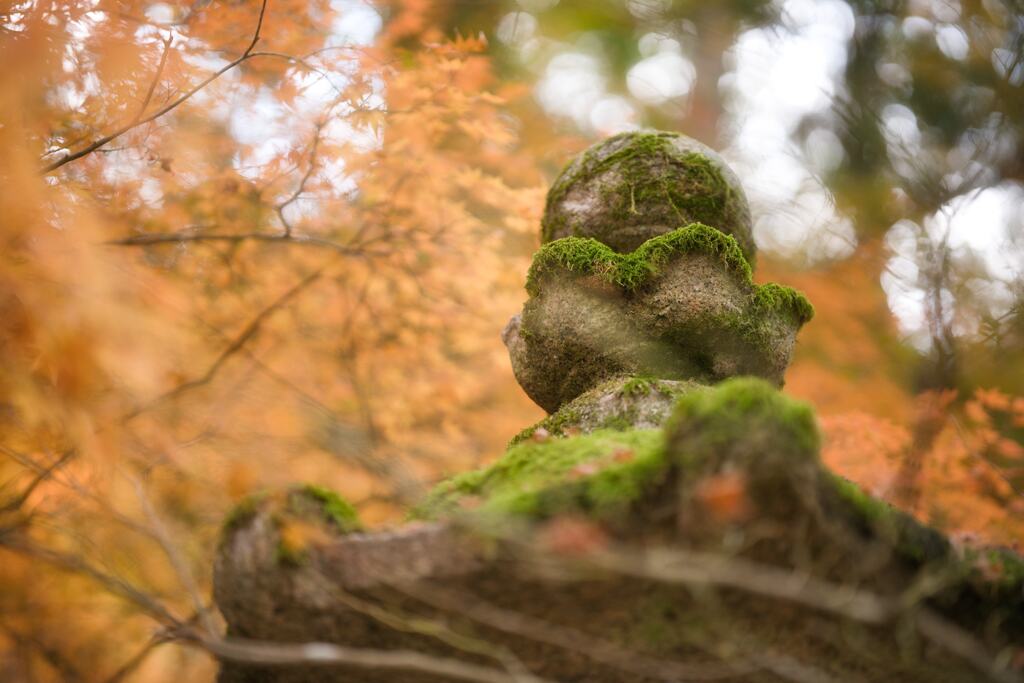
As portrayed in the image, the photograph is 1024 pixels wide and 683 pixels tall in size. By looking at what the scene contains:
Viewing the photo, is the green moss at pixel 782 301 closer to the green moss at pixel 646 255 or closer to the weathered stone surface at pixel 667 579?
the green moss at pixel 646 255

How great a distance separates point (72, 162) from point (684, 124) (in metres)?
7.28

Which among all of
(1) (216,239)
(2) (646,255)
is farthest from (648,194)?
(1) (216,239)

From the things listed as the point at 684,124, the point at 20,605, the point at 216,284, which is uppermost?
the point at 684,124

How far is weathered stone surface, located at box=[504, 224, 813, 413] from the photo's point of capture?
3.29 m

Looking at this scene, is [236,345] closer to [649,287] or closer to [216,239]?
[216,239]

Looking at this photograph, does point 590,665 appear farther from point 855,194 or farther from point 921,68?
→ point 921,68

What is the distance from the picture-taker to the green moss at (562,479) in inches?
77.1

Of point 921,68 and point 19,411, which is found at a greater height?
point 921,68

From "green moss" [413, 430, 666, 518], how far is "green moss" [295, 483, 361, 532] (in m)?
0.32

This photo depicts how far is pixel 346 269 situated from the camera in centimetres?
641

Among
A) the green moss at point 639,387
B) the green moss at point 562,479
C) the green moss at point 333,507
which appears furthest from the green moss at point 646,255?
the green moss at point 333,507

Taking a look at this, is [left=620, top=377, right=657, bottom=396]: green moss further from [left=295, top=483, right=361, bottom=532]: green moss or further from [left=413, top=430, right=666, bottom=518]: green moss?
[left=295, top=483, right=361, bottom=532]: green moss

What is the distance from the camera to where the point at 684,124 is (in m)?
9.16

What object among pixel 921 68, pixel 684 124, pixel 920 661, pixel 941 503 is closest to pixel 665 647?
pixel 920 661
